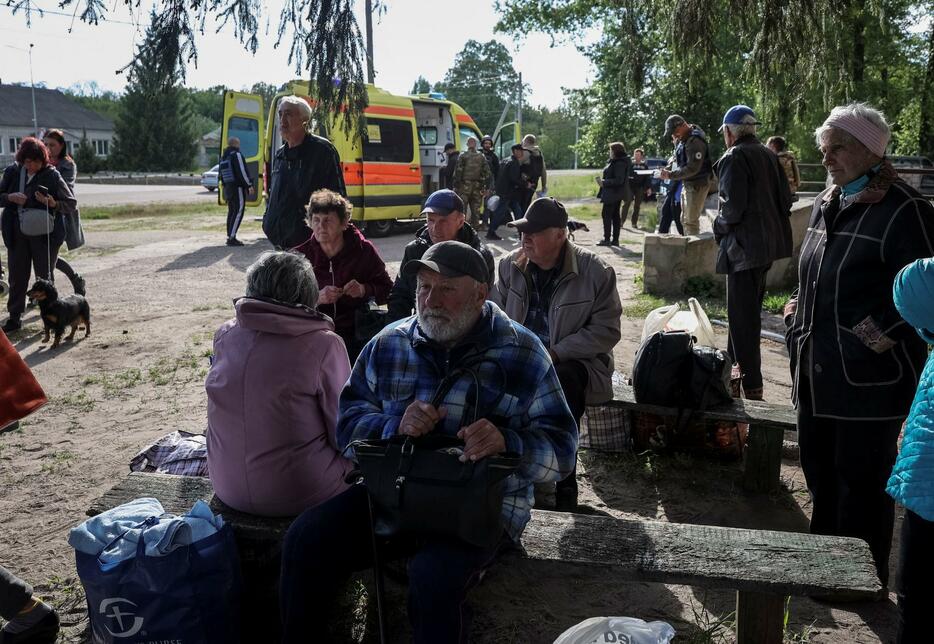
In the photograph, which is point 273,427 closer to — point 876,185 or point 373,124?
point 876,185

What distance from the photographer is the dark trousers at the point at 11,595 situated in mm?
2646

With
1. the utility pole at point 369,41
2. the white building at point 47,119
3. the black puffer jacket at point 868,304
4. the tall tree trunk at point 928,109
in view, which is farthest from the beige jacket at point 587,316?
the white building at point 47,119

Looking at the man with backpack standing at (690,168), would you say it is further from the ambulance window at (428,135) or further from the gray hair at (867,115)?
the ambulance window at (428,135)

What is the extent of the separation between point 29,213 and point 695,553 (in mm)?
6997

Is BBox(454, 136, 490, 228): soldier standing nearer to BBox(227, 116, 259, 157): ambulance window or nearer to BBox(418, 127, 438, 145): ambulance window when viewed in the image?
BBox(418, 127, 438, 145): ambulance window

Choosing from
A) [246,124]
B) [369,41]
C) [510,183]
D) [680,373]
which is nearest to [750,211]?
[680,373]

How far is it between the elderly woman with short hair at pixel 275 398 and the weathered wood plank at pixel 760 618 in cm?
153

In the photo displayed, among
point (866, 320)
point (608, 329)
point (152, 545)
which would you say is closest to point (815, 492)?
point (866, 320)

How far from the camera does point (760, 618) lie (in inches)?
101

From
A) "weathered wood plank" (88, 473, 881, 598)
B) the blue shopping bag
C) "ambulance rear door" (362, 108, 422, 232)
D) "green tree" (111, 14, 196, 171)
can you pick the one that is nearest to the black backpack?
"weathered wood plank" (88, 473, 881, 598)

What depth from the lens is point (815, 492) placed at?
10.8 feet

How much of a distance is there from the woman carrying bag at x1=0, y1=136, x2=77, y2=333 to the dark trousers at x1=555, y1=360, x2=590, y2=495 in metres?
5.84

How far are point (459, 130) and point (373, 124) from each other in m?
3.59

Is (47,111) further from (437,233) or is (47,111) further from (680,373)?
(680,373)
